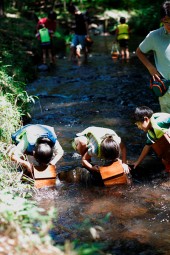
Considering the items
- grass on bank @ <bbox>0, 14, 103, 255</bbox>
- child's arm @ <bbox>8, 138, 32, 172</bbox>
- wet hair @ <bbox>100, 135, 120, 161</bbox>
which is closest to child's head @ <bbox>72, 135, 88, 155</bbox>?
wet hair @ <bbox>100, 135, 120, 161</bbox>

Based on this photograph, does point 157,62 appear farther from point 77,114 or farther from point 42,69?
point 42,69

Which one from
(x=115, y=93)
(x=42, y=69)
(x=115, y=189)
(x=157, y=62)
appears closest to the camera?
(x=115, y=189)

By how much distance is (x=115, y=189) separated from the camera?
5.00 meters

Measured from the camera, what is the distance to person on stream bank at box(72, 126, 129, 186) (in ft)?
15.9

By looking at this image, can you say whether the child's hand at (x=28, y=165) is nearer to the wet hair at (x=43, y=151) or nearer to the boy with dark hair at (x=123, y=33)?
the wet hair at (x=43, y=151)

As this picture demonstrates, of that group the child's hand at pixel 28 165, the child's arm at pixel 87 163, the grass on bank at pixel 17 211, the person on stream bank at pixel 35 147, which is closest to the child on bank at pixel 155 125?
the child's arm at pixel 87 163

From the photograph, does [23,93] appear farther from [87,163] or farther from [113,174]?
[113,174]

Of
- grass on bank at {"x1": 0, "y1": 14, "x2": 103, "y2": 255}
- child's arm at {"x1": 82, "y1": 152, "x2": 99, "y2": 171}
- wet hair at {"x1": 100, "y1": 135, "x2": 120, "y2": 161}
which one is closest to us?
grass on bank at {"x1": 0, "y1": 14, "x2": 103, "y2": 255}

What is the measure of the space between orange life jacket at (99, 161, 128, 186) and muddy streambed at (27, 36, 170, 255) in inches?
4.6

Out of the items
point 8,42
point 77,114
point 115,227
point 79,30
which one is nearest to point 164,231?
point 115,227

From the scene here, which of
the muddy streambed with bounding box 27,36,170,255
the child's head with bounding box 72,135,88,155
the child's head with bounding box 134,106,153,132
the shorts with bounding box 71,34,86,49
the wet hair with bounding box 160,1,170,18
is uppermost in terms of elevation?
the wet hair with bounding box 160,1,170,18

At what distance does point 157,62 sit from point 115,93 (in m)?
4.55

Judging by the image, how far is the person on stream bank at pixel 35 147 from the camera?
16.1ft

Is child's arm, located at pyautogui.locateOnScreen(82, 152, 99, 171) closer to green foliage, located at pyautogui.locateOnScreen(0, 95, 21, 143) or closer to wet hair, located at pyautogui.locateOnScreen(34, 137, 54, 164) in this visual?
wet hair, located at pyautogui.locateOnScreen(34, 137, 54, 164)
